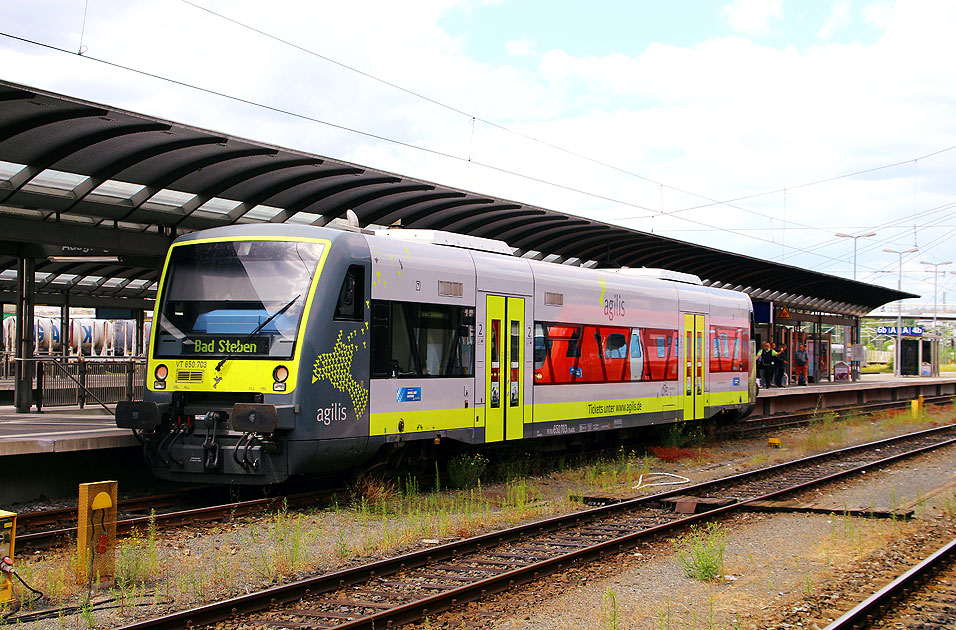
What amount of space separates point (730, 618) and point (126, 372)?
1372cm

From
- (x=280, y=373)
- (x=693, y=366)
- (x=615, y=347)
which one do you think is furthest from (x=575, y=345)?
(x=280, y=373)

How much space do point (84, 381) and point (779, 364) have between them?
998 inches

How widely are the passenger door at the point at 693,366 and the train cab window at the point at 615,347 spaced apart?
2465 millimetres

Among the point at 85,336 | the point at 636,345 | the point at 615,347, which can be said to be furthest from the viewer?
the point at 85,336

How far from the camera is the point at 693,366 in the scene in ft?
60.0

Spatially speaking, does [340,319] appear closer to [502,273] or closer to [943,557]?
[502,273]

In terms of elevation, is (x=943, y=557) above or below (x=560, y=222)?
below

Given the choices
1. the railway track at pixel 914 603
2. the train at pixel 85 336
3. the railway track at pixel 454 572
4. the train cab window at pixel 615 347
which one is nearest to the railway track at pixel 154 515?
the railway track at pixel 454 572

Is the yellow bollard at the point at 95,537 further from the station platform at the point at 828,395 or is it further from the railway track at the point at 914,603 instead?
the station platform at the point at 828,395

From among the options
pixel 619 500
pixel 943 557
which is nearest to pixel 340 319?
pixel 619 500

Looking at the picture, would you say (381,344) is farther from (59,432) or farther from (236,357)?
(59,432)

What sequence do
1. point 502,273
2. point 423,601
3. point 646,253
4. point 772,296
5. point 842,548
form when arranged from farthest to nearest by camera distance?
point 772,296, point 646,253, point 502,273, point 842,548, point 423,601

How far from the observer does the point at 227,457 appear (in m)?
10.2

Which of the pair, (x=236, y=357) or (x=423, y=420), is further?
(x=423, y=420)
